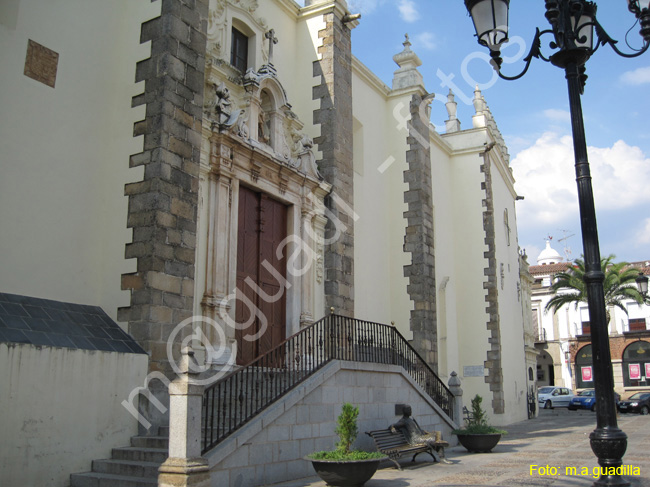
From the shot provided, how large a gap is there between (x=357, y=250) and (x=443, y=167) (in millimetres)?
9096

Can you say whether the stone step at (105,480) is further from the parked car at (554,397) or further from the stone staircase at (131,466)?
the parked car at (554,397)

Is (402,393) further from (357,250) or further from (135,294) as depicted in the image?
(135,294)

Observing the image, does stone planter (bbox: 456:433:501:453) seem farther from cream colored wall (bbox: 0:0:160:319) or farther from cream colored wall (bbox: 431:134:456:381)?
cream colored wall (bbox: 0:0:160:319)

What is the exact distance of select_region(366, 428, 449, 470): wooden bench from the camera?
10645 mm

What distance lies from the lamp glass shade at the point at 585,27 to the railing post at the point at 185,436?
5338mm

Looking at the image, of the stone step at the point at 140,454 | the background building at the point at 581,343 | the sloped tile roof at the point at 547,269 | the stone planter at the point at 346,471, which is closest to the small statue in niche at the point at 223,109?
the stone step at the point at 140,454

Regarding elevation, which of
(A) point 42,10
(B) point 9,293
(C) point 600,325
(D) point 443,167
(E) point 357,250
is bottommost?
(C) point 600,325

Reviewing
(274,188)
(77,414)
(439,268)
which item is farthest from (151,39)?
(439,268)

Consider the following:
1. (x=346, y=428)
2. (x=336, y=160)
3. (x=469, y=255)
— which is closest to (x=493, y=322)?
(x=469, y=255)

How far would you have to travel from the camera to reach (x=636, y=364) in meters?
47.4

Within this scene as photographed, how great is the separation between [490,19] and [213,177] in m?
6.19

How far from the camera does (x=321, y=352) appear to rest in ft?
37.0

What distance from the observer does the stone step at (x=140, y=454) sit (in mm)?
8125

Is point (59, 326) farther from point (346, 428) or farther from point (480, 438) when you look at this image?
point (480, 438)
